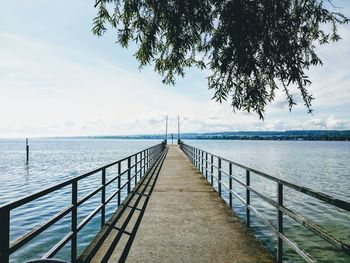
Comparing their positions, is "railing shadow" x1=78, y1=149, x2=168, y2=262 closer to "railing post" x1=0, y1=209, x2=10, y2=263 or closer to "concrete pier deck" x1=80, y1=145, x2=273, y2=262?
"concrete pier deck" x1=80, y1=145, x2=273, y2=262

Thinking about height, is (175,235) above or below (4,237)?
below

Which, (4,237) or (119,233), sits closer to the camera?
(4,237)

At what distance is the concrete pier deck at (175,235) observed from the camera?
5.21 m

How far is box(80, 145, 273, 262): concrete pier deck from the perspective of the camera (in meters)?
5.21

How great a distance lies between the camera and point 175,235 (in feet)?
20.8

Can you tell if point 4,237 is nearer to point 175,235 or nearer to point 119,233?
point 119,233

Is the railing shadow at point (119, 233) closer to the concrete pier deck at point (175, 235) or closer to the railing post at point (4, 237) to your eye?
the concrete pier deck at point (175, 235)

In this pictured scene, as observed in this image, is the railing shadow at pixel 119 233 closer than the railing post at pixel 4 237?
No

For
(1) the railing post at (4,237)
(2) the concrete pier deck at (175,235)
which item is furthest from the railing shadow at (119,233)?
(1) the railing post at (4,237)

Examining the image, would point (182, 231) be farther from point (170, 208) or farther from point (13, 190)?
point (13, 190)

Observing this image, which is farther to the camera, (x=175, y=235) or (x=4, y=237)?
(x=175, y=235)

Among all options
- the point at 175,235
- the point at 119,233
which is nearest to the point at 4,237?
the point at 119,233

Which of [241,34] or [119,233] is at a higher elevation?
[241,34]

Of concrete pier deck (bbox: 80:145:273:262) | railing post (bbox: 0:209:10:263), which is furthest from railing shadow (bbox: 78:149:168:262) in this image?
railing post (bbox: 0:209:10:263)
